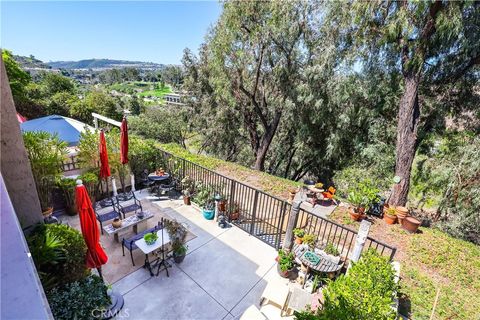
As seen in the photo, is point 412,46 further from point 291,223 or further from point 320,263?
point 320,263

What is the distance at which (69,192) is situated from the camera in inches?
220

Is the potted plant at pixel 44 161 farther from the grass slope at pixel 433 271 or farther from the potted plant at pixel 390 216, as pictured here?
the potted plant at pixel 390 216

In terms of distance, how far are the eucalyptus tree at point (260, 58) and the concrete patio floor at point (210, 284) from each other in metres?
7.13

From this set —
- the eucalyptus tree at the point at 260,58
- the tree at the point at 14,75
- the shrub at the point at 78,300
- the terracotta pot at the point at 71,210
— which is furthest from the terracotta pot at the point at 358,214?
the tree at the point at 14,75

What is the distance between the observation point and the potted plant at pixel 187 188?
22.0 feet

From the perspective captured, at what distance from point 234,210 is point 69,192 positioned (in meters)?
4.28

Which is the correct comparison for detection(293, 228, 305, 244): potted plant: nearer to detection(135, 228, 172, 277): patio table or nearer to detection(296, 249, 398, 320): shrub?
detection(296, 249, 398, 320): shrub

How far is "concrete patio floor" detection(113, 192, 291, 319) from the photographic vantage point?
360 centimetres

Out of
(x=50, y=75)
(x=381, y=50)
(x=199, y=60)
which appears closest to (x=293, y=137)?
(x=381, y=50)

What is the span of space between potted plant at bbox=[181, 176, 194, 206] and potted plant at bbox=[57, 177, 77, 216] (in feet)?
9.14

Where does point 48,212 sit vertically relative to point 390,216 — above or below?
below

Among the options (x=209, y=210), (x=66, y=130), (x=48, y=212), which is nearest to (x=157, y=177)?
(x=209, y=210)

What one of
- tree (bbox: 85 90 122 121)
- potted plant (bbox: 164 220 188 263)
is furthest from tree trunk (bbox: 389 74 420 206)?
tree (bbox: 85 90 122 121)

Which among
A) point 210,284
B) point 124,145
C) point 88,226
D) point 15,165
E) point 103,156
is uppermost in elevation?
point 15,165
